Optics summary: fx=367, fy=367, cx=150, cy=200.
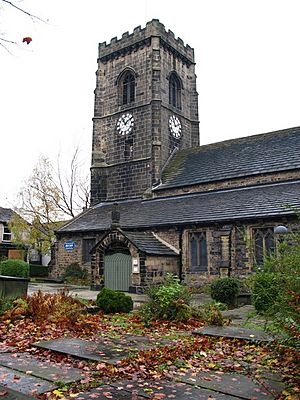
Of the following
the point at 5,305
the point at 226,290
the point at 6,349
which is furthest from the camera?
the point at 226,290

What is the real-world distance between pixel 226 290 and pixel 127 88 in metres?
21.2

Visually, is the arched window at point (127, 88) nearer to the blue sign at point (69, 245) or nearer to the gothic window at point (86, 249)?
the gothic window at point (86, 249)

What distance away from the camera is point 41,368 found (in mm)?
5352

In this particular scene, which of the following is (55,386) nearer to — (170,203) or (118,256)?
(118,256)

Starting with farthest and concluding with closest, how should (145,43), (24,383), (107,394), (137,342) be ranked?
(145,43), (137,342), (24,383), (107,394)

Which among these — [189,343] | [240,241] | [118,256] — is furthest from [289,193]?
[189,343]

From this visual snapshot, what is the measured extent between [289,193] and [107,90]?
60.1ft

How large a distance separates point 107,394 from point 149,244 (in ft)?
50.5

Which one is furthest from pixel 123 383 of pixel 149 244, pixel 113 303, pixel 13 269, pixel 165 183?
pixel 165 183

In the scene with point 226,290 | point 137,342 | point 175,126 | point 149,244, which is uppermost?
point 175,126

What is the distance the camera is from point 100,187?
28891 mm

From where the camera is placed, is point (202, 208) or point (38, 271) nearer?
point (202, 208)

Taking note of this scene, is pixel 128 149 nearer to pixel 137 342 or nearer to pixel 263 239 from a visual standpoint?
pixel 263 239

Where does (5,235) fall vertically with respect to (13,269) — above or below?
above
